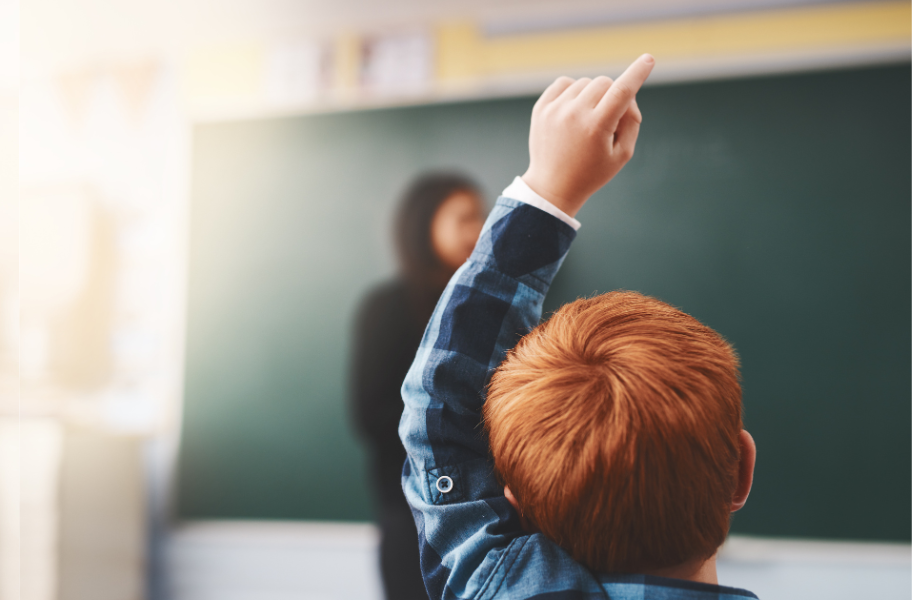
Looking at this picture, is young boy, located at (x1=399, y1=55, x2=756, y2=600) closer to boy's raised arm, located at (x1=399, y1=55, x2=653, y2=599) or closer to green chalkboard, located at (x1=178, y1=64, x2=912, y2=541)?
boy's raised arm, located at (x1=399, y1=55, x2=653, y2=599)

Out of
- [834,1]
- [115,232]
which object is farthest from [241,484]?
[834,1]

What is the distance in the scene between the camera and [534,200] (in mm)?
345

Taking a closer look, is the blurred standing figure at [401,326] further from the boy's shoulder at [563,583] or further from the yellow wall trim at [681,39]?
the boy's shoulder at [563,583]

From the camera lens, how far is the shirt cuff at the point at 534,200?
0.34 m

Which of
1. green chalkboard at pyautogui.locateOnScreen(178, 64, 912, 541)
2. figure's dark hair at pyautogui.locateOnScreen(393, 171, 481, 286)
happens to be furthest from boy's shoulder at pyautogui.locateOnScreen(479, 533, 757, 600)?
figure's dark hair at pyautogui.locateOnScreen(393, 171, 481, 286)

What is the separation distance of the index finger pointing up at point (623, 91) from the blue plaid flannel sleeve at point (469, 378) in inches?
3.0

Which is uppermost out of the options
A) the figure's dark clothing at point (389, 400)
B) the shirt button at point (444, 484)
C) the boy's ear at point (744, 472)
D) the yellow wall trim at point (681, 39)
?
the yellow wall trim at point (681, 39)

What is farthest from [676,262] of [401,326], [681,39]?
[401,326]

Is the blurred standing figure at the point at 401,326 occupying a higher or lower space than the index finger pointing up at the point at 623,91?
lower

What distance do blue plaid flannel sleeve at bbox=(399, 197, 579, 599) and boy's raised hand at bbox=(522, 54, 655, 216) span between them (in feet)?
0.09

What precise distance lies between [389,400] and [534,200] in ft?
2.46

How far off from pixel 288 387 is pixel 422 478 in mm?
845

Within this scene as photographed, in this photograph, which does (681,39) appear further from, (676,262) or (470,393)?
(470,393)

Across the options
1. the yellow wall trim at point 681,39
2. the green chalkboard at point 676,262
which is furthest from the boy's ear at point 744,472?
the yellow wall trim at point 681,39
